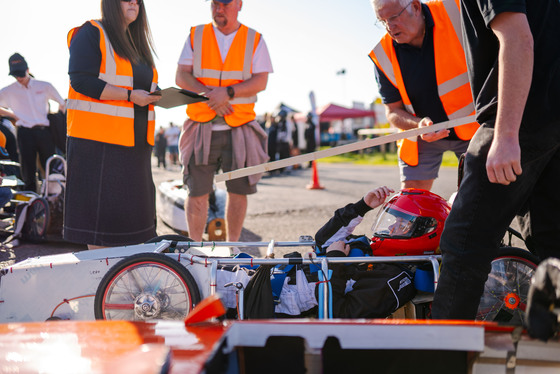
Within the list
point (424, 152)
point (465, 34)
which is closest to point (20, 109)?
point (424, 152)

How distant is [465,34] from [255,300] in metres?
1.52

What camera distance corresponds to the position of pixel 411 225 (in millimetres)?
2773

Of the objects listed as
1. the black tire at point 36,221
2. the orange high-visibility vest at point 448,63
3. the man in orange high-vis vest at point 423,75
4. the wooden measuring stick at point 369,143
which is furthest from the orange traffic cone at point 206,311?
the black tire at point 36,221

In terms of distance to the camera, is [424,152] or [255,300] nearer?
[255,300]

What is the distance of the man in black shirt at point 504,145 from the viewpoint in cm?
175

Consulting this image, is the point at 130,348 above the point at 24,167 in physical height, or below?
below

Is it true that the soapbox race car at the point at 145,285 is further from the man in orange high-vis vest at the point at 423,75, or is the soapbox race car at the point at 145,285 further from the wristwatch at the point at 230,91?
the wristwatch at the point at 230,91

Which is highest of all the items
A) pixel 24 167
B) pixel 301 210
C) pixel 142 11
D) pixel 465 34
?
pixel 142 11

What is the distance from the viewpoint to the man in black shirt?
175 cm

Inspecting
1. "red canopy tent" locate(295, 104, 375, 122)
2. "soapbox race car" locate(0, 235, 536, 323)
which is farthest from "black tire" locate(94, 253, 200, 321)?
"red canopy tent" locate(295, 104, 375, 122)

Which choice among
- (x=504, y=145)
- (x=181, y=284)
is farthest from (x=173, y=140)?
(x=504, y=145)

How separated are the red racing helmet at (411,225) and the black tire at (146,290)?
1147mm

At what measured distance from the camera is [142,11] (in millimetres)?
3432

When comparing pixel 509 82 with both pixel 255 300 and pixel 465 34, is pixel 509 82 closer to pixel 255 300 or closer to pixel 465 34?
pixel 465 34
